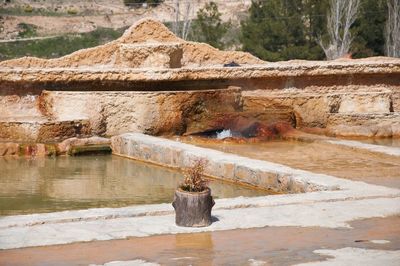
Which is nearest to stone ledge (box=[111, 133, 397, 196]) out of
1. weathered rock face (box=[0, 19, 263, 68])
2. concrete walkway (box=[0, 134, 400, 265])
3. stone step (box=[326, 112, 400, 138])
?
concrete walkway (box=[0, 134, 400, 265])

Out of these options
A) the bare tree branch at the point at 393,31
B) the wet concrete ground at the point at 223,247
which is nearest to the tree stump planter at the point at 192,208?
the wet concrete ground at the point at 223,247

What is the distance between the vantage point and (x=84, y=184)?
462 inches

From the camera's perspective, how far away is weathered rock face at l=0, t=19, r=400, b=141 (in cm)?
1572

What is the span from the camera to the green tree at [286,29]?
136 ft

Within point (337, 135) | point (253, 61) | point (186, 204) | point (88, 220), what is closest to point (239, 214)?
point (186, 204)

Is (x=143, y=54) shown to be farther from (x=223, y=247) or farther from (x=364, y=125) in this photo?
(x=223, y=247)

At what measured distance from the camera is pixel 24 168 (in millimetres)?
13055

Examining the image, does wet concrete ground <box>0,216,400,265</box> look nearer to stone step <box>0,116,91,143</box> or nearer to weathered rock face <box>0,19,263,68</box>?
stone step <box>0,116,91,143</box>

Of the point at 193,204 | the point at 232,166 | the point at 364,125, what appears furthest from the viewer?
the point at 364,125

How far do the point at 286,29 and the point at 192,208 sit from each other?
34.1 meters

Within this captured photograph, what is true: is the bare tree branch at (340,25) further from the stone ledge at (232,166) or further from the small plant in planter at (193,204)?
the small plant in planter at (193,204)

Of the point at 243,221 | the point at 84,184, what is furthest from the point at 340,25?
the point at 243,221

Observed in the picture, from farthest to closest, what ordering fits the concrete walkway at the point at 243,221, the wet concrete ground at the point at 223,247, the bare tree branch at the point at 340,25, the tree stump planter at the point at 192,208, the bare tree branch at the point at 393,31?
the bare tree branch at the point at 340,25, the bare tree branch at the point at 393,31, the tree stump planter at the point at 192,208, the concrete walkway at the point at 243,221, the wet concrete ground at the point at 223,247

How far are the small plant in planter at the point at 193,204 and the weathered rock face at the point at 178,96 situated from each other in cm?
749
